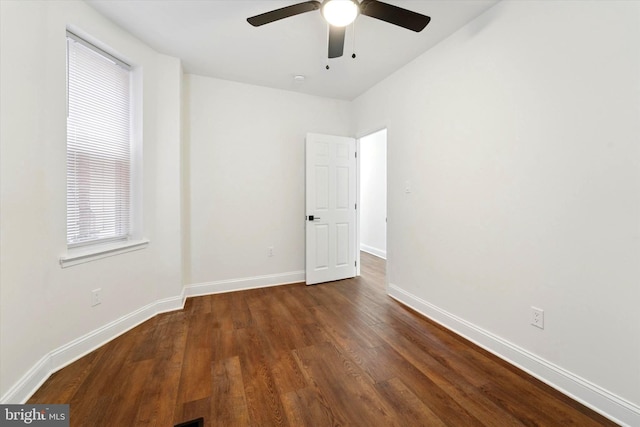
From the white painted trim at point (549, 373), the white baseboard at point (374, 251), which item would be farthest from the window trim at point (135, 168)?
the white baseboard at point (374, 251)

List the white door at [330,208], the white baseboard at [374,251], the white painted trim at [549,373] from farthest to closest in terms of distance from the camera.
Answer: the white baseboard at [374,251], the white door at [330,208], the white painted trim at [549,373]

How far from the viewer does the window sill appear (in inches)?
73.5

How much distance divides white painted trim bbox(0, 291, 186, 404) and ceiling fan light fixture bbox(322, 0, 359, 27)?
2.83 m

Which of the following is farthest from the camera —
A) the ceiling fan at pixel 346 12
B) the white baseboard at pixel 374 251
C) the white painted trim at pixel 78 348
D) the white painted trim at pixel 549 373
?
the white baseboard at pixel 374 251

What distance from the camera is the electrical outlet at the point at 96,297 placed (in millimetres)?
2045

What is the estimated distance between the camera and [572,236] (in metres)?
1.56

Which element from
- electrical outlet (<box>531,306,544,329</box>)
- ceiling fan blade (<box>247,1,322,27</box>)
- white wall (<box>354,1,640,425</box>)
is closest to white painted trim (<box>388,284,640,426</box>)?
white wall (<box>354,1,640,425</box>)

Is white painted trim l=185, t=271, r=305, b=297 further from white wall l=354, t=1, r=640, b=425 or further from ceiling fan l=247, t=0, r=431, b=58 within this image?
ceiling fan l=247, t=0, r=431, b=58

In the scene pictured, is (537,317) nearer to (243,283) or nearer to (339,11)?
(339,11)

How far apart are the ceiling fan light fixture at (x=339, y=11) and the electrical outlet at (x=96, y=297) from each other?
105 inches

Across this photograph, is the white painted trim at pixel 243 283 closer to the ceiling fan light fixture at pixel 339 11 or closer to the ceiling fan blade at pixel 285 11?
the ceiling fan blade at pixel 285 11

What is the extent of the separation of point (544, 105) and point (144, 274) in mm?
3544

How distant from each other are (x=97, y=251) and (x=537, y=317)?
3272 millimetres

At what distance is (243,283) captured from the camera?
3350mm
